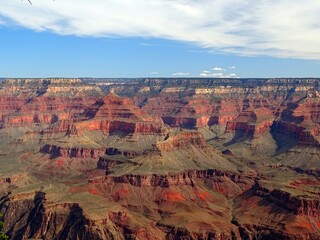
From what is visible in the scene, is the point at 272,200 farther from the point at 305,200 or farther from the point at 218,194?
the point at 218,194

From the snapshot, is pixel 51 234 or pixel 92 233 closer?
pixel 92 233

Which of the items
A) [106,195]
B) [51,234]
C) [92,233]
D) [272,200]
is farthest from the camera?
[106,195]

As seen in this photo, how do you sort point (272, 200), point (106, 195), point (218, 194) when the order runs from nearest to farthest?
point (272, 200), point (106, 195), point (218, 194)

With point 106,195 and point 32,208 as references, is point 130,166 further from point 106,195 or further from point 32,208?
point 32,208

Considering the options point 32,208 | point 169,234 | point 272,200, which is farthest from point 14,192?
point 272,200

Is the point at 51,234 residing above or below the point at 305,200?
below

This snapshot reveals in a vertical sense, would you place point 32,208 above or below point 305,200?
below

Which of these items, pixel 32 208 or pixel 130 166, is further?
pixel 130 166

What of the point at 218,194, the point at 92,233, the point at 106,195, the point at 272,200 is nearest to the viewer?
the point at 92,233

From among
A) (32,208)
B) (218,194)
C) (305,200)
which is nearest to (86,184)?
(32,208)
